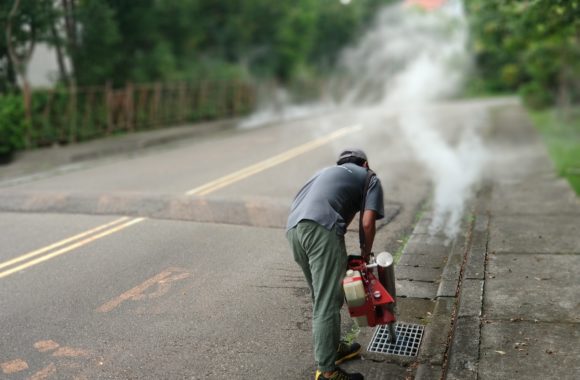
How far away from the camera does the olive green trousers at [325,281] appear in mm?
4492

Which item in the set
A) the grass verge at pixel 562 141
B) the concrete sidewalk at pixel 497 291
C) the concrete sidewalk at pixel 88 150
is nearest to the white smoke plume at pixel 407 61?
the grass verge at pixel 562 141

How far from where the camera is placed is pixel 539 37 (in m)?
15.4

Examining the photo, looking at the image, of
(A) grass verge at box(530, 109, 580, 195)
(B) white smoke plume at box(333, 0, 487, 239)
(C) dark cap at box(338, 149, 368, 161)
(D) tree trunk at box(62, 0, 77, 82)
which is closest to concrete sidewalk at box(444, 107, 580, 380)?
(A) grass verge at box(530, 109, 580, 195)

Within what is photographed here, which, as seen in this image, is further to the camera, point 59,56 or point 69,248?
point 59,56

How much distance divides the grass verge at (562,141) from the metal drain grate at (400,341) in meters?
5.96

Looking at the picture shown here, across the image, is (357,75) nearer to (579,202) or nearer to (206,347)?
(579,202)

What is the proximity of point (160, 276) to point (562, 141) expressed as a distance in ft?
A: 43.8

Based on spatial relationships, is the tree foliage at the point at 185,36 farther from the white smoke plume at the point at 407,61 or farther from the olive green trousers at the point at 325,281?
the olive green trousers at the point at 325,281

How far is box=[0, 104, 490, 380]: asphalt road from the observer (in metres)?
5.00

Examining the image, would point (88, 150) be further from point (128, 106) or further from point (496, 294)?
point (496, 294)

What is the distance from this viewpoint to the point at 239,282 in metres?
6.68

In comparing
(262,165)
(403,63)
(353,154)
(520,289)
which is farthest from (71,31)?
(403,63)

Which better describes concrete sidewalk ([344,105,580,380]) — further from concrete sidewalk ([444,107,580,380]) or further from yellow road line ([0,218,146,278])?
yellow road line ([0,218,146,278])

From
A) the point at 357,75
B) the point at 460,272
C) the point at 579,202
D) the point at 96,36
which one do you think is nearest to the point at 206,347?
the point at 460,272
